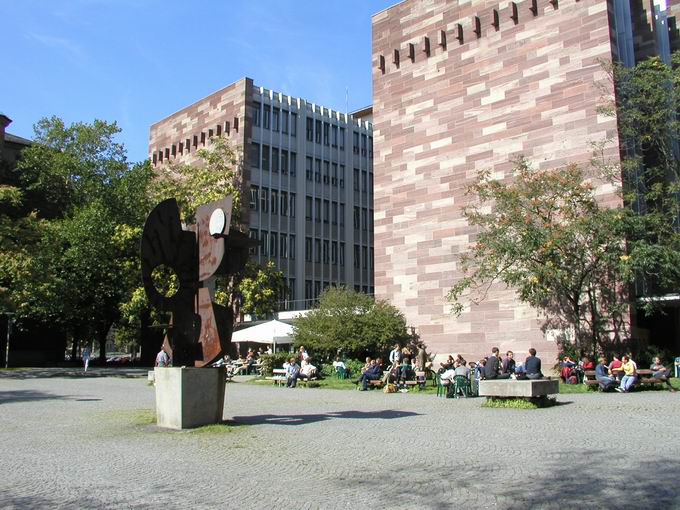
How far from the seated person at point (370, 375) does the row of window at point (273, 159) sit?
105ft

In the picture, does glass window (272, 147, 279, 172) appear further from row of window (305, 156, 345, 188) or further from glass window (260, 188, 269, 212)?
row of window (305, 156, 345, 188)

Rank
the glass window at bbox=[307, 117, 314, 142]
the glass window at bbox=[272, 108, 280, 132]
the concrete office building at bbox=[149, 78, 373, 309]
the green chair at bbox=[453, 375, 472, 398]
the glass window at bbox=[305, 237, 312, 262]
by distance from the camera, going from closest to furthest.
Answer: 1. the green chair at bbox=[453, 375, 472, 398]
2. the concrete office building at bbox=[149, 78, 373, 309]
3. the glass window at bbox=[272, 108, 280, 132]
4. the glass window at bbox=[305, 237, 312, 262]
5. the glass window at bbox=[307, 117, 314, 142]

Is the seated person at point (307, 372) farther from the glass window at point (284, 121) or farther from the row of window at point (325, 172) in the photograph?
the row of window at point (325, 172)

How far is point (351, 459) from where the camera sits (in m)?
8.95

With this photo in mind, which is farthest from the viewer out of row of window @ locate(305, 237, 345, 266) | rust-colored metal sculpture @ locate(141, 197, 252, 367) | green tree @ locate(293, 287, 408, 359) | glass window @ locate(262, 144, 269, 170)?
row of window @ locate(305, 237, 345, 266)

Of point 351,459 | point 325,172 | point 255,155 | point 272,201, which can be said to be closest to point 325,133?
point 325,172

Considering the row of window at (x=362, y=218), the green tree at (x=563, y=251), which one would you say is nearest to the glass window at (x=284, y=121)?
the row of window at (x=362, y=218)

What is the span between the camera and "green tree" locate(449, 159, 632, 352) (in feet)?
76.7

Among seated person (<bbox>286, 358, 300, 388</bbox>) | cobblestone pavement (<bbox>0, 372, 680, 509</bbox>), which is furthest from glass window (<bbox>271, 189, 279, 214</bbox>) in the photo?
cobblestone pavement (<bbox>0, 372, 680, 509</bbox>)

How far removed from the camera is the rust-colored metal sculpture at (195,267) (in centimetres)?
1254

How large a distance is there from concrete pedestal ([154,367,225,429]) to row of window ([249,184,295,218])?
4061 centimetres

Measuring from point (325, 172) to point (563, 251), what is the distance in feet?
121

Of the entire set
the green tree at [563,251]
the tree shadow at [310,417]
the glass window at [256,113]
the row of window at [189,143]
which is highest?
the glass window at [256,113]

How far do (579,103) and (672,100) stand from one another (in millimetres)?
3899
